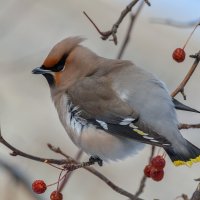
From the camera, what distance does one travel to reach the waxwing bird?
11.2 ft

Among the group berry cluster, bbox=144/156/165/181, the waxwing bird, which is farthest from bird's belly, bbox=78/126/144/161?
berry cluster, bbox=144/156/165/181

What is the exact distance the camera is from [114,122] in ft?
11.8

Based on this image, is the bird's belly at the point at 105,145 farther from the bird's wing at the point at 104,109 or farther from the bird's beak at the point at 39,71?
the bird's beak at the point at 39,71

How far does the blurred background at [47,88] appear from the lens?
6.96m

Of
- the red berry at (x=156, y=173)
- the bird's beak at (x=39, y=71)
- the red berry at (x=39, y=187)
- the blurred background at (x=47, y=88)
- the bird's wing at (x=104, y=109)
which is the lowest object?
the blurred background at (x=47, y=88)

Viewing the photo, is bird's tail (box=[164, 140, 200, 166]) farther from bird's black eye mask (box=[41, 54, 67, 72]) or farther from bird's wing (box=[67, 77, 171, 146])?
bird's black eye mask (box=[41, 54, 67, 72])

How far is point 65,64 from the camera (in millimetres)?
3926

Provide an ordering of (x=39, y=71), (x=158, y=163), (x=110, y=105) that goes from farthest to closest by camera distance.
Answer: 1. (x=39, y=71)
2. (x=110, y=105)
3. (x=158, y=163)

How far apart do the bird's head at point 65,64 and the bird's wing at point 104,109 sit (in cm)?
8

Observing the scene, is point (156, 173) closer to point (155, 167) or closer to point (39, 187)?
point (155, 167)

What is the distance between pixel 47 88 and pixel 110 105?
16.7ft

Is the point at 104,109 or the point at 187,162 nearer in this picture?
the point at 187,162

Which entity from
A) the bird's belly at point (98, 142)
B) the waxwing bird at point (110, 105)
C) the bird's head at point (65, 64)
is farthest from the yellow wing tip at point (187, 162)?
Result: the bird's head at point (65, 64)

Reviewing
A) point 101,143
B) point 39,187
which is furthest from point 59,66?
point 39,187
